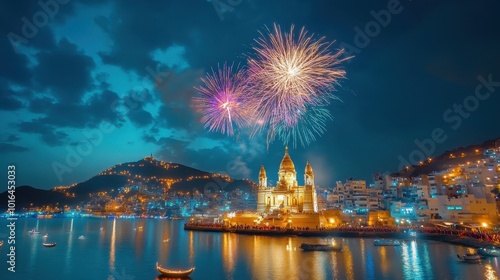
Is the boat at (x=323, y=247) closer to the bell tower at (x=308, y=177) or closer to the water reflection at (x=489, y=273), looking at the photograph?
the water reflection at (x=489, y=273)

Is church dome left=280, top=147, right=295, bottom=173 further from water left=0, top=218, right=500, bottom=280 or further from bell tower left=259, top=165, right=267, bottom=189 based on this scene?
water left=0, top=218, right=500, bottom=280

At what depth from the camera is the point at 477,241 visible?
35.1 metres

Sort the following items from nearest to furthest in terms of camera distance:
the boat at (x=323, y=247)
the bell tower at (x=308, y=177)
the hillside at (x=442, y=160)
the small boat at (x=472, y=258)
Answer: the small boat at (x=472, y=258) < the boat at (x=323, y=247) < the bell tower at (x=308, y=177) < the hillside at (x=442, y=160)

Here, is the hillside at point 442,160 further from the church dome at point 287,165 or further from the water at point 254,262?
the water at point 254,262

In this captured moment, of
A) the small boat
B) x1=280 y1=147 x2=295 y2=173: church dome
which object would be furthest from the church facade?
the small boat

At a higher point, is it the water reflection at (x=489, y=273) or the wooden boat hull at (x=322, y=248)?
the wooden boat hull at (x=322, y=248)

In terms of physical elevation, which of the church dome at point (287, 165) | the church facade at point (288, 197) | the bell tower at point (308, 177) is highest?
the church dome at point (287, 165)

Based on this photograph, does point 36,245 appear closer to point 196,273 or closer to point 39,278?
point 39,278

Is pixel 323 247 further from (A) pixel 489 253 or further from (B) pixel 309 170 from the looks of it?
(B) pixel 309 170

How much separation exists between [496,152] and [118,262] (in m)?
68.4

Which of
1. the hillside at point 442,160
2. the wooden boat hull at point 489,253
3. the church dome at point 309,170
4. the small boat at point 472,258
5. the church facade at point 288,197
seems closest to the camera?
the small boat at point 472,258

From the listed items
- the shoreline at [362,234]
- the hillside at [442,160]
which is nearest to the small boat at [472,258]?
the shoreline at [362,234]

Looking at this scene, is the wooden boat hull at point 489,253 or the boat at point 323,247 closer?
the wooden boat hull at point 489,253

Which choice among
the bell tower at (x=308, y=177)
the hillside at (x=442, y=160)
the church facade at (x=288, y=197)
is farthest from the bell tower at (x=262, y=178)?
the hillside at (x=442, y=160)
